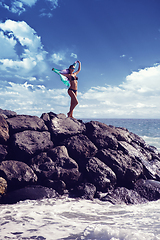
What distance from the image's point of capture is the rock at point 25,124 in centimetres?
532

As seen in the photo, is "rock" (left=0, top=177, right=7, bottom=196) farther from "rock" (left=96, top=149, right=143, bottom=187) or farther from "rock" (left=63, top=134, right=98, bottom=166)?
"rock" (left=96, top=149, right=143, bottom=187)

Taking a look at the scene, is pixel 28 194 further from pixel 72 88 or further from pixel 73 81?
pixel 73 81

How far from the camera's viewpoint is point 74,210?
3.66 m

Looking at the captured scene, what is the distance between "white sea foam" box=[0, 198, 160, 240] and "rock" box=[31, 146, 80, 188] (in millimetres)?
594

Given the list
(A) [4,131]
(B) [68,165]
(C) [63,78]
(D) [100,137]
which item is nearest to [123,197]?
(B) [68,165]

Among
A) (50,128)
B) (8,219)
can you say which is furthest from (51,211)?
(50,128)

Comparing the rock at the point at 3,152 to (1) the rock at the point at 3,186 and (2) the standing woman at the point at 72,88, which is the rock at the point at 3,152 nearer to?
(1) the rock at the point at 3,186

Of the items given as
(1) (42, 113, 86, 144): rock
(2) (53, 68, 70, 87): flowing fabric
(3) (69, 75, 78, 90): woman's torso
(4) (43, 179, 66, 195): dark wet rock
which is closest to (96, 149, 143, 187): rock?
(1) (42, 113, 86, 144): rock

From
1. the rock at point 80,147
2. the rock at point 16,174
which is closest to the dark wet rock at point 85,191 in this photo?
the rock at point 80,147

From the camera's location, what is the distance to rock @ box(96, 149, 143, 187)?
200 inches

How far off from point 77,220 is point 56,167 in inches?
65.5

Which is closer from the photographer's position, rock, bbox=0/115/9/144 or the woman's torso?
rock, bbox=0/115/9/144

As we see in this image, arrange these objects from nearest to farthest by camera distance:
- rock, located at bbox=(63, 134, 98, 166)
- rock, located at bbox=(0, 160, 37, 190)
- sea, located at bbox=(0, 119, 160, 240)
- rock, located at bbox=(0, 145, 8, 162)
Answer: sea, located at bbox=(0, 119, 160, 240) < rock, located at bbox=(0, 160, 37, 190) < rock, located at bbox=(0, 145, 8, 162) < rock, located at bbox=(63, 134, 98, 166)

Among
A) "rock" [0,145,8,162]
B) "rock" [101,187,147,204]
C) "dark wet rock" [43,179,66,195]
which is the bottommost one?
"rock" [101,187,147,204]
